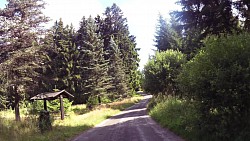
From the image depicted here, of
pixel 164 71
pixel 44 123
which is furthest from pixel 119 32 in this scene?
pixel 44 123

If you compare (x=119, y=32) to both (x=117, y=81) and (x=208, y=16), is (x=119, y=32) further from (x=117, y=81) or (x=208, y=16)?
(x=208, y=16)

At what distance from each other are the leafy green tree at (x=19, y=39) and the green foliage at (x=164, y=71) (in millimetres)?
11566

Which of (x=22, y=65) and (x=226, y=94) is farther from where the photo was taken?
(x=22, y=65)

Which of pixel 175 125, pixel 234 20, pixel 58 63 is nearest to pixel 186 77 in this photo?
pixel 175 125

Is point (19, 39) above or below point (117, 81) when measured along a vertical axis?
above

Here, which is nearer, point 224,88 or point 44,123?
point 224,88

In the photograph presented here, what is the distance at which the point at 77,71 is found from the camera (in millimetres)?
59688

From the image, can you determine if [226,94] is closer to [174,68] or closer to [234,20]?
[234,20]

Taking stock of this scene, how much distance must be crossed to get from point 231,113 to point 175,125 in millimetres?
6233

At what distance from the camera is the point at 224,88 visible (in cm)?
983

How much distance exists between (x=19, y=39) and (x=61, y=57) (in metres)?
34.5

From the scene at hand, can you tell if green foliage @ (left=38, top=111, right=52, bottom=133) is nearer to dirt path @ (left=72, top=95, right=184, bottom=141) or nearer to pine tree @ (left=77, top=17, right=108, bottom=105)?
dirt path @ (left=72, top=95, right=184, bottom=141)

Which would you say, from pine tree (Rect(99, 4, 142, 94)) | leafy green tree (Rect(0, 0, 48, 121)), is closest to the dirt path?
leafy green tree (Rect(0, 0, 48, 121))

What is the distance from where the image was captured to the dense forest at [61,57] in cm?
2489
